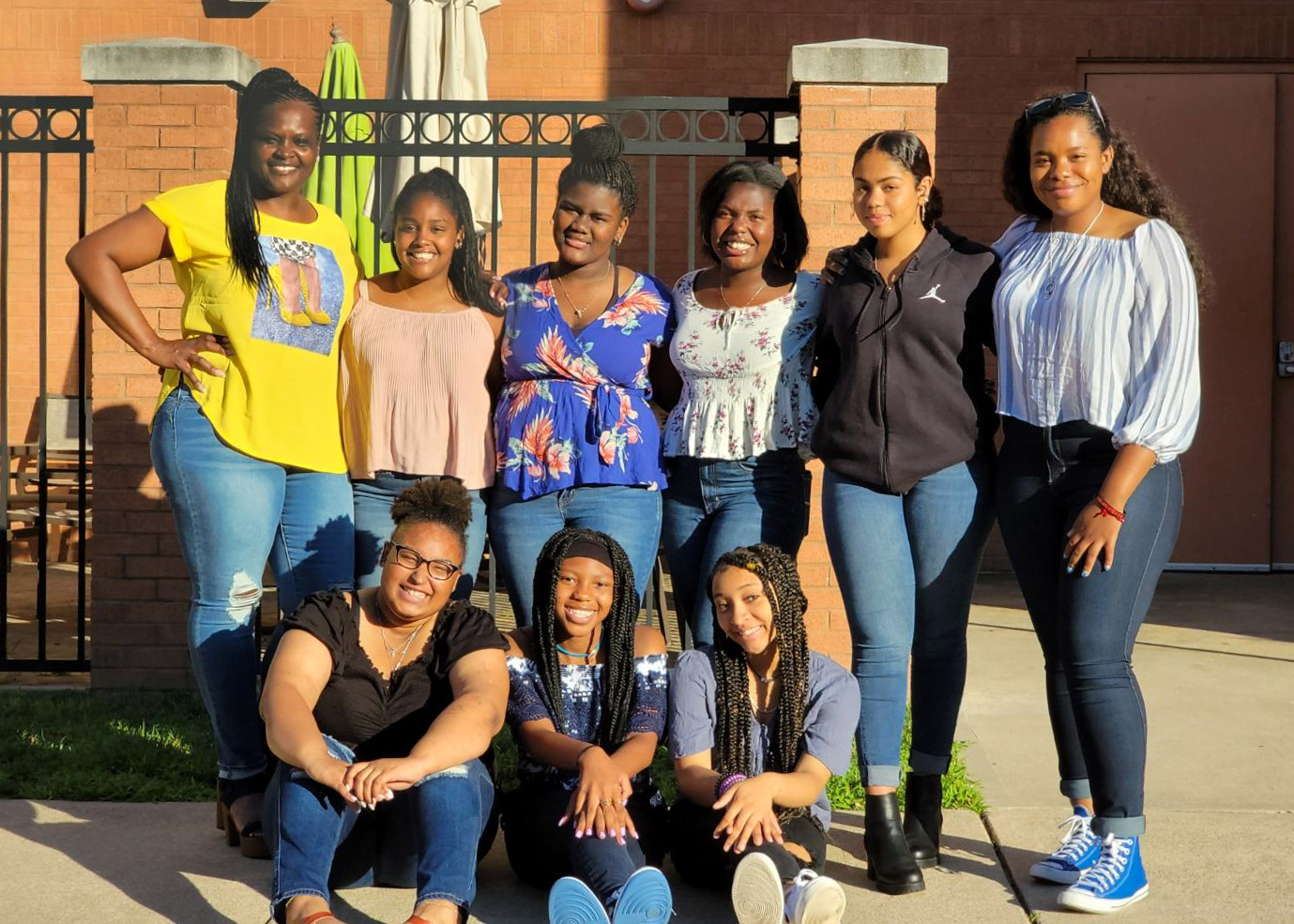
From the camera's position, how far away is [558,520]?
156 inches

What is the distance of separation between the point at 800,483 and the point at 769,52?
552 cm

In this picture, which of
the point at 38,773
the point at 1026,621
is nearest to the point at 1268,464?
the point at 1026,621

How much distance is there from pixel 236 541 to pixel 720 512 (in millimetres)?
1274

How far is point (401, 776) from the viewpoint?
3271 millimetres

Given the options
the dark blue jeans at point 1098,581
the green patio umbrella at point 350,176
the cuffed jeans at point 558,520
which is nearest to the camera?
the dark blue jeans at point 1098,581

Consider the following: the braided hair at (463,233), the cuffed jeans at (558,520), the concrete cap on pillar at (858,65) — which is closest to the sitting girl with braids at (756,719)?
the cuffed jeans at (558,520)

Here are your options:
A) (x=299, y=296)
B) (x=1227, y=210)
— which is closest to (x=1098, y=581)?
(x=299, y=296)

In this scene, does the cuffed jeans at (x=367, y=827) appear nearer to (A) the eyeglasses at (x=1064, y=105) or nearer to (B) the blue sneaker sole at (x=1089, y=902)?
(B) the blue sneaker sole at (x=1089, y=902)

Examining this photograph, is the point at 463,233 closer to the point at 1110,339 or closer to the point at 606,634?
the point at 606,634

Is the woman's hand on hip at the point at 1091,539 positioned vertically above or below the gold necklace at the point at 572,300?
below

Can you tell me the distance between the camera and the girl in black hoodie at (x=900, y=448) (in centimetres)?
364

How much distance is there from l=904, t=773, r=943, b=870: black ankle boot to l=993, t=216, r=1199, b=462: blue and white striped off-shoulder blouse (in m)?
1.01

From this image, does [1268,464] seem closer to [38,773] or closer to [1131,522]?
[1131,522]

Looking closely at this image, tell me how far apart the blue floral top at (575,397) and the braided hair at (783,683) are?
17.5 inches
